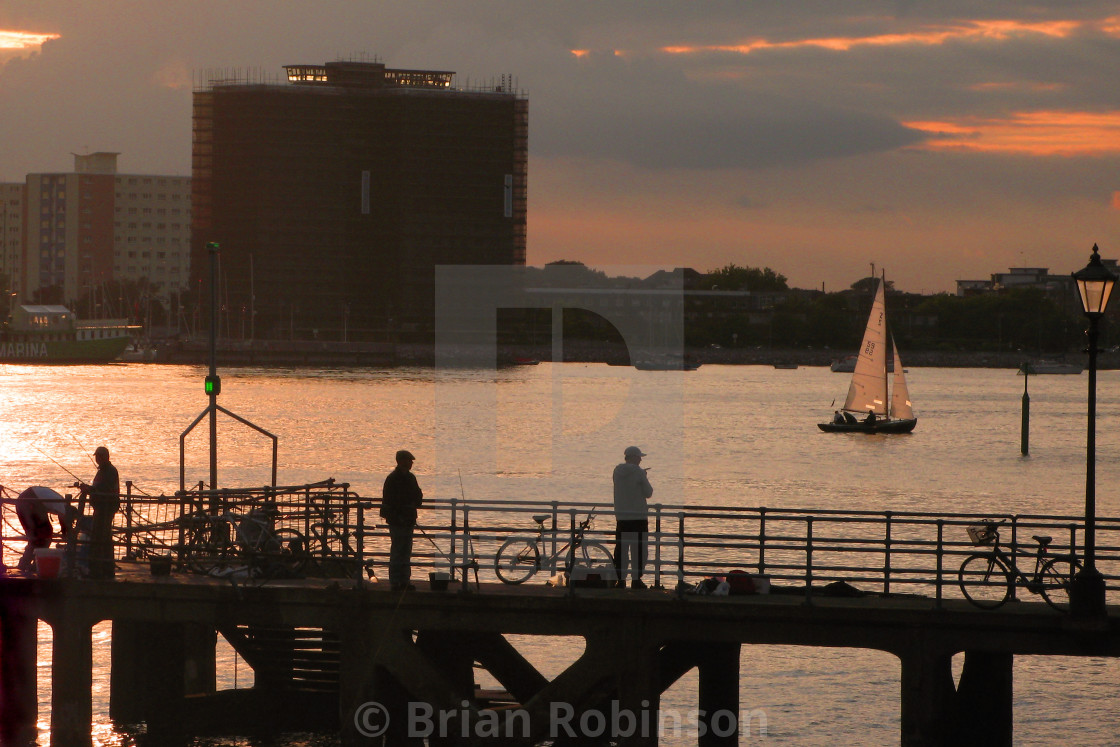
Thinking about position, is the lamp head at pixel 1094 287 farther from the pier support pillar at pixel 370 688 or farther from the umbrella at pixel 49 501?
the umbrella at pixel 49 501

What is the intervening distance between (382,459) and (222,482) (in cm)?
1954

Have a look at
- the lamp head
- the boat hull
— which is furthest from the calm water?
the lamp head

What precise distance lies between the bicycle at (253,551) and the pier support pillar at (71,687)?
1886 mm

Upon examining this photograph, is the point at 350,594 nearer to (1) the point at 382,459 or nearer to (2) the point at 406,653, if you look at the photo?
(2) the point at 406,653

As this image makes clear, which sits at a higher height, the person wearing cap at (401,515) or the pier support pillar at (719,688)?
the person wearing cap at (401,515)

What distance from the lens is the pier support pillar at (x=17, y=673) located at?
21.8 metres

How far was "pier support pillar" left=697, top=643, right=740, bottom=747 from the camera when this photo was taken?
21781 millimetres

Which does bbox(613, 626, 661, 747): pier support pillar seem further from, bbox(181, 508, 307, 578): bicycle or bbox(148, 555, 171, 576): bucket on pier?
bbox(148, 555, 171, 576): bucket on pier

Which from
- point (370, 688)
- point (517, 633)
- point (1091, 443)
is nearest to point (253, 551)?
point (370, 688)

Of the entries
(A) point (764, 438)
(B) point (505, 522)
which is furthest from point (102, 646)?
(A) point (764, 438)

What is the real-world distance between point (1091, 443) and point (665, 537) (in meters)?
12.4

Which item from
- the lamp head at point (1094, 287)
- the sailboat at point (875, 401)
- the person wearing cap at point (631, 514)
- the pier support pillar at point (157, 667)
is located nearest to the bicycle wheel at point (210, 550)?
the pier support pillar at point (157, 667)

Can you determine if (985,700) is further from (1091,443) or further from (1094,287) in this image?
(1094,287)

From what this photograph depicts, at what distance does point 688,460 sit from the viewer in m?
98.7
